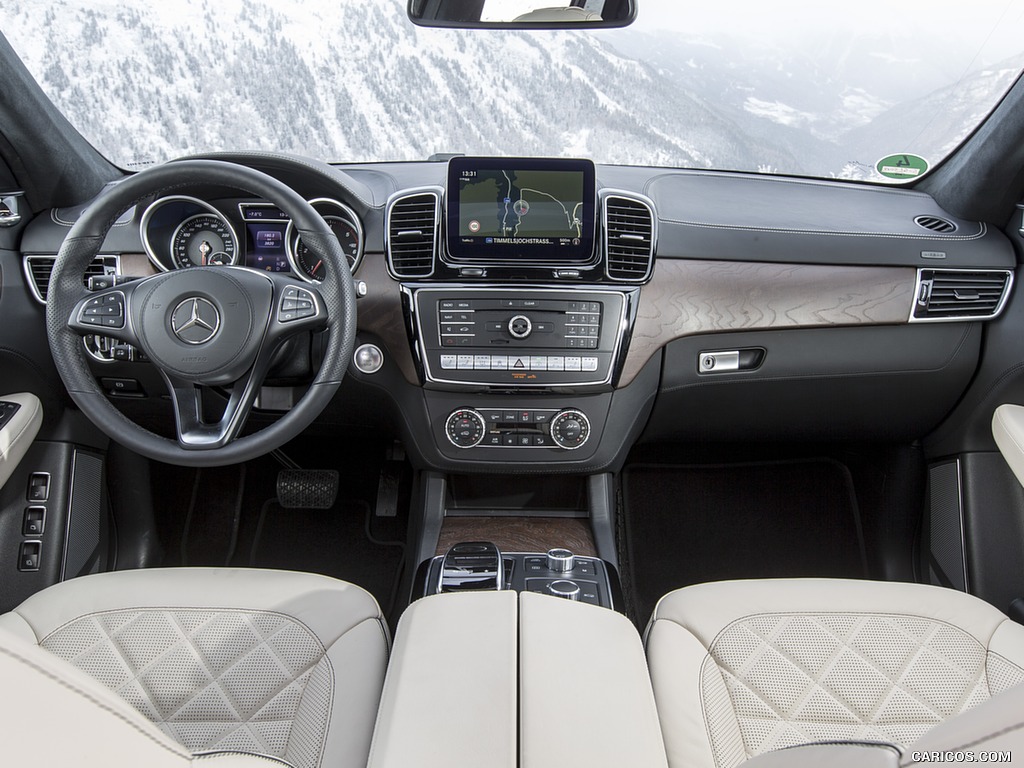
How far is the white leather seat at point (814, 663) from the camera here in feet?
4.24

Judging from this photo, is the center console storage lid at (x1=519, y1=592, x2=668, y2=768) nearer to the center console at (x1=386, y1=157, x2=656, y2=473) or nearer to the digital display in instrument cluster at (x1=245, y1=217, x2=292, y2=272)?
the center console at (x1=386, y1=157, x2=656, y2=473)

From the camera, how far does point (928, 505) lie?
95.3 inches

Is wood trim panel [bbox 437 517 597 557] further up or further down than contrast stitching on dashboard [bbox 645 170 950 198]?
further down

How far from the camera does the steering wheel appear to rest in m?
1.61

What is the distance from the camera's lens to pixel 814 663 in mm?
1408

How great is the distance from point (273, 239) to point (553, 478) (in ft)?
3.15

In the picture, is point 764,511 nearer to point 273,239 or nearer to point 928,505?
point 928,505

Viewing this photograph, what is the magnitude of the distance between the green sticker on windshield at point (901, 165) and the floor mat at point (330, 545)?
1.89 meters

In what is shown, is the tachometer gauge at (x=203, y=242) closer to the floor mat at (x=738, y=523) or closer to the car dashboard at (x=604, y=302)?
the car dashboard at (x=604, y=302)

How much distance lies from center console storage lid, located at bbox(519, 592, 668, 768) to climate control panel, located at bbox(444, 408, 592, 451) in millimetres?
806

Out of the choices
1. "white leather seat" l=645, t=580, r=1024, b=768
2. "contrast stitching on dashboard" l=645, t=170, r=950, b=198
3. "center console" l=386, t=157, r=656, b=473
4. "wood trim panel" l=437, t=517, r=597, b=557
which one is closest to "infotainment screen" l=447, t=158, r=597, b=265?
"center console" l=386, t=157, r=656, b=473

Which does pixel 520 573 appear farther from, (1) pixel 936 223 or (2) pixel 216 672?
(1) pixel 936 223

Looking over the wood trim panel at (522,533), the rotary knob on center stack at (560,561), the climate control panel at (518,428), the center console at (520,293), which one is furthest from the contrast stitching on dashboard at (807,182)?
the rotary knob on center stack at (560,561)

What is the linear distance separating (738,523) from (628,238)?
1.22 meters
